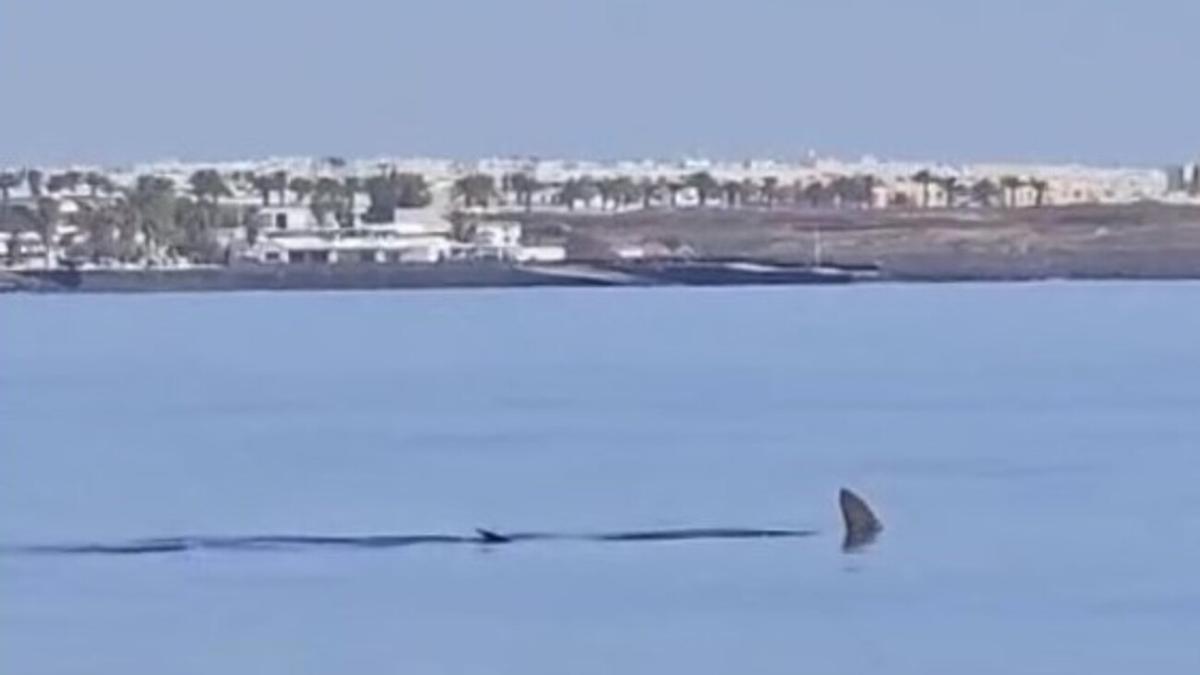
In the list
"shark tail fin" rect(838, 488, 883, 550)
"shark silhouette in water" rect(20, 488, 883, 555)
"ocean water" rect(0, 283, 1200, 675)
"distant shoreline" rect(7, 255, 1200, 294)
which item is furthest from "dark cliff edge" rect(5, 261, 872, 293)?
"shark tail fin" rect(838, 488, 883, 550)

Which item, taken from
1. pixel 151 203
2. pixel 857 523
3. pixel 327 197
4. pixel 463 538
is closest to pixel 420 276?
pixel 327 197

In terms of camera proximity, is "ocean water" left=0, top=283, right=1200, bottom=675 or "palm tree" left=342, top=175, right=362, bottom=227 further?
"palm tree" left=342, top=175, right=362, bottom=227

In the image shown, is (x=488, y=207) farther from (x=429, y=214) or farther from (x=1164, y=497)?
(x=1164, y=497)

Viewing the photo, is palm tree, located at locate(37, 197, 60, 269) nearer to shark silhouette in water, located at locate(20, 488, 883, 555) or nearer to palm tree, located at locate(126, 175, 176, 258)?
palm tree, located at locate(126, 175, 176, 258)

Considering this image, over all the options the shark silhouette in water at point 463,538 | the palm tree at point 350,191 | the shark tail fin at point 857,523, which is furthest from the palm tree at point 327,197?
the shark tail fin at point 857,523

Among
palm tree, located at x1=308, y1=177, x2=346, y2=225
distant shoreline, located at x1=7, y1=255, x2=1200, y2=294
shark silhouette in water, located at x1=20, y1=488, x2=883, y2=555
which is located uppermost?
shark silhouette in water, located at x1=20, y1=488, x2=883, y2=555

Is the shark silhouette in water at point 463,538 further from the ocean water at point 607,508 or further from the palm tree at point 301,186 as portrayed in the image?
the palm tree at point 301,186

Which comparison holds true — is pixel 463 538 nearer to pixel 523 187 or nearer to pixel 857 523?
pixel 857 523

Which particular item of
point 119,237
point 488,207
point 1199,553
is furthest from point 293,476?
point 488,207
